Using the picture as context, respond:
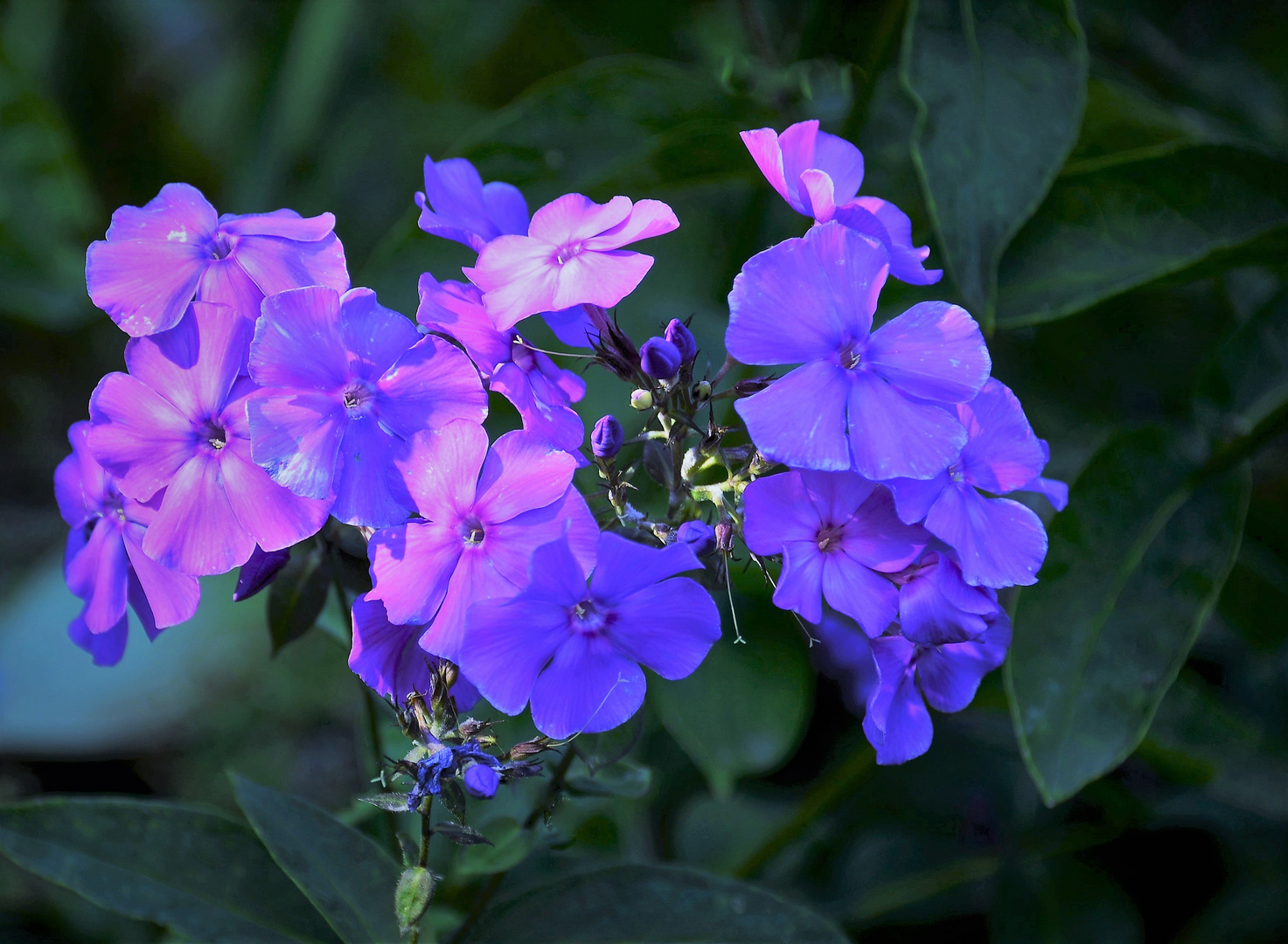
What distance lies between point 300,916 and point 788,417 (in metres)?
0.81

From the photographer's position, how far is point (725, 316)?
1.44m

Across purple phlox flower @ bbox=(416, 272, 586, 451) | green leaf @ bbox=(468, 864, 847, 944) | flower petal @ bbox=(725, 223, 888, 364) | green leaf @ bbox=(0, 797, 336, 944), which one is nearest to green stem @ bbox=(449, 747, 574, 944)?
green leaf @ bbox=(468, 864, 847, 944)

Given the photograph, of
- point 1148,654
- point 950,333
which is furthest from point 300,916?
point 1148,654

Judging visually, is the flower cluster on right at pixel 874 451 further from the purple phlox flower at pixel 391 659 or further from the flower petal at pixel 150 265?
the flower petal at pixel 150 265

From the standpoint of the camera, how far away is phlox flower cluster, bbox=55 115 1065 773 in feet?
2.47

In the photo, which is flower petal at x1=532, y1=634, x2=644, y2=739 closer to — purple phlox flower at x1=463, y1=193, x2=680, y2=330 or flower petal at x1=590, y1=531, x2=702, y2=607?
flower petal at x1=590, y1=531, x2=702, y2=607

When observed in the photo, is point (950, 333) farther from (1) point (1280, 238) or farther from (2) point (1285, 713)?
(2) point (1285, 713)

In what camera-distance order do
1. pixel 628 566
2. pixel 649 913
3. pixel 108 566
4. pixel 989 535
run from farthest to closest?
pixel 649 913
pixel 108 566
pixel 989 535
pixel 628 566

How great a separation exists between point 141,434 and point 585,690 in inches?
16.5

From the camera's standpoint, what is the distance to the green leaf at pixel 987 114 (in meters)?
1.12

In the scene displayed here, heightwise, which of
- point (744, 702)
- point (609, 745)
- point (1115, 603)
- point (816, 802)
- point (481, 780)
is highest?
point (481, 780)

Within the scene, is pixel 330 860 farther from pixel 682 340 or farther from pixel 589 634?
pixel 682 340

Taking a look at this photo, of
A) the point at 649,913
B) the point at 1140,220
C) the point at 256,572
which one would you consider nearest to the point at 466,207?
the point at 256,572

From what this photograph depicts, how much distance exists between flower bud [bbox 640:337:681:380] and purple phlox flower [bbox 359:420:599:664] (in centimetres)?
10
